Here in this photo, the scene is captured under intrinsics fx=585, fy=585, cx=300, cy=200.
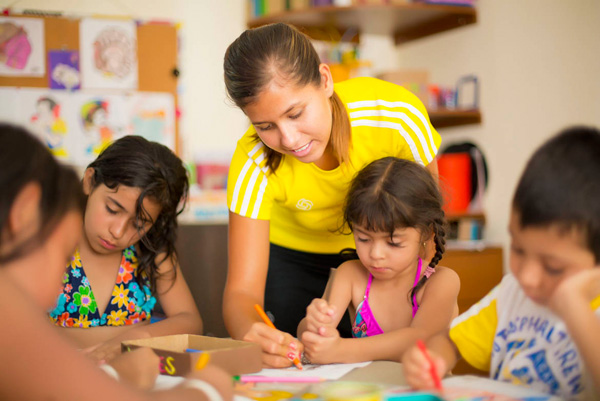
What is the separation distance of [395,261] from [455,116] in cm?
207

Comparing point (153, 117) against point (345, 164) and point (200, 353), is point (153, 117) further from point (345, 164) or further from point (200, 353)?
point (200, 353)

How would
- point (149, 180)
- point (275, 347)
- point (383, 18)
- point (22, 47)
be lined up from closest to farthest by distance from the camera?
point (275, 347)
point (149, 180)
point (22, 47)
point (383, 18)

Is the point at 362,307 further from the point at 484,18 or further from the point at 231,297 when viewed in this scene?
the point at 484,18

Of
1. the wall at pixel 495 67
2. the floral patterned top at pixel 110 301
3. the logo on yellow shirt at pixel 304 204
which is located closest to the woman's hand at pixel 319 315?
the logo on yellow shirt at pixel 304 204

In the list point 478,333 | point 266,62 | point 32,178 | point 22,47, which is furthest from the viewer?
point 22,47

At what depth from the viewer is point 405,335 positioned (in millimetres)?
1116

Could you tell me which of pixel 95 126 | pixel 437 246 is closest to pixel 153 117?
pixel 95 126

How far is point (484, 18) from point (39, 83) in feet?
7.58

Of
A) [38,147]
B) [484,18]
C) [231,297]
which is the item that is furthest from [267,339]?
[484,18]

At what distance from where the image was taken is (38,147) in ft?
2.19

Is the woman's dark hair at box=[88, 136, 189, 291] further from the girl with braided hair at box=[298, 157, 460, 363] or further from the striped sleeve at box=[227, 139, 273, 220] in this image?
the girl with braided hair at box=[298, 157, 460, 363]

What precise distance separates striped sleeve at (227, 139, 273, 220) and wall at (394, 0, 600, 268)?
1.69 meters

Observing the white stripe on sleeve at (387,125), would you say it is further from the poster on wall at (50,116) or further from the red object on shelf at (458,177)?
the poster on wall at (50,116)

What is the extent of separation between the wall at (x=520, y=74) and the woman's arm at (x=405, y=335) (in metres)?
1.64
